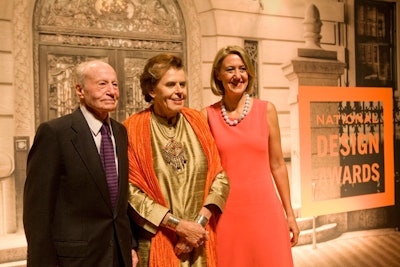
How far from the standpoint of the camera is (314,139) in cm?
421

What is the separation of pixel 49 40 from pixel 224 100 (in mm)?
1784

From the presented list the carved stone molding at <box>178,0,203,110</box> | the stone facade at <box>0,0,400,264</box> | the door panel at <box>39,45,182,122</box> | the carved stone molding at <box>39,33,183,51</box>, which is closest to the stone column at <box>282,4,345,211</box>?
the stone facade at <box>0,0,400,264</box>

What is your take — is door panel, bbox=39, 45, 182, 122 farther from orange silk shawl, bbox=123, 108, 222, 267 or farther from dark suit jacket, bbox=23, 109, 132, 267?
dark suit jacket, bbox=23, 109, 132, 267

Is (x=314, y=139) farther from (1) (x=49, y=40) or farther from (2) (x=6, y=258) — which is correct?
(2) (x=6, y=258)

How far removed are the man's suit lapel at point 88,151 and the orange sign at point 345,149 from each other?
266 centimetres

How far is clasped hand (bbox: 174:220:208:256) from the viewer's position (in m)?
1.93

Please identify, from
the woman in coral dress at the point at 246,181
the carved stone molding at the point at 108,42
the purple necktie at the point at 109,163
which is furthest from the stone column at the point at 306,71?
the purple necktie at the point at 109,163

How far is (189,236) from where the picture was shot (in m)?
1.93

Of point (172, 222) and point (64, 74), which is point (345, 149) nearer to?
point (64, 74)

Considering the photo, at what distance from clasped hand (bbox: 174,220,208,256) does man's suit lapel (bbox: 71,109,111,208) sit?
343mm

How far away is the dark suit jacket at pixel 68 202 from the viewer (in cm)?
170

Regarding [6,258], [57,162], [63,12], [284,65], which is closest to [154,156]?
[57,162]

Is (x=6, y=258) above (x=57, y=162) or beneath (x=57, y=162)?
beneath

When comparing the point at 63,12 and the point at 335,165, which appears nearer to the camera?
the point at 63,12
